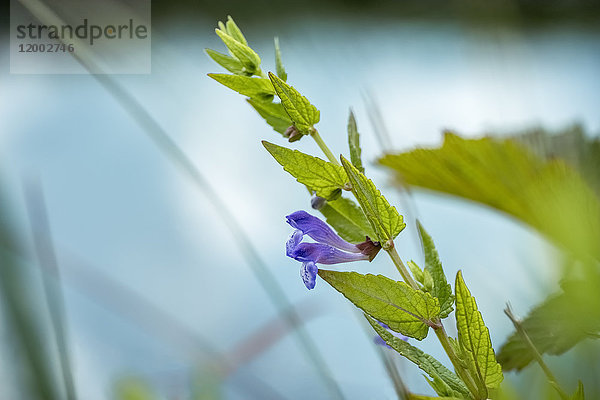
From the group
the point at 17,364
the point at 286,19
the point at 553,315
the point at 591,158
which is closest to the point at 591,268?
the point at 553,315

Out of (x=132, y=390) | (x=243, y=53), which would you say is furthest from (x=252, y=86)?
(x=132, y=390)

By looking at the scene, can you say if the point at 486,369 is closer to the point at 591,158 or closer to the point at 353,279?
the point at 353,279

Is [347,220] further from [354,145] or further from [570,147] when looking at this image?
[570,147]

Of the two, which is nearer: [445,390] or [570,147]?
[445,390]

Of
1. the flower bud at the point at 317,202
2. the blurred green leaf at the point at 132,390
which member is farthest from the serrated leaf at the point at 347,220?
the blurred green leaf at the point at 132,390

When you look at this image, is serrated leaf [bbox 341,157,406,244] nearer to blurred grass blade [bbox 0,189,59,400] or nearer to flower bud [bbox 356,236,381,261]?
flower bud [bbox 356,236,381,261]

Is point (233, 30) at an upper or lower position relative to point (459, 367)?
upper
